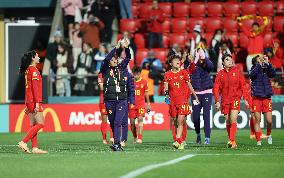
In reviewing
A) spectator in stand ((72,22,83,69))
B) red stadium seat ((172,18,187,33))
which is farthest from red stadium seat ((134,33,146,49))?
spectator in stand ((72,22,83,69))

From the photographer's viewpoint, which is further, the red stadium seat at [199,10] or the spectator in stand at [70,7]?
the red stadium seat at [199,10]

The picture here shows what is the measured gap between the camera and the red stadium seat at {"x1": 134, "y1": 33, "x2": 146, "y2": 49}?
111 feet

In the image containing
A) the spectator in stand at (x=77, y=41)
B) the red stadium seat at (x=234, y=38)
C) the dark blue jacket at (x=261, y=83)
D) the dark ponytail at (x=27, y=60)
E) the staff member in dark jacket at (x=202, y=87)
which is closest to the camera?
the dark ponytail at (x=27, y=60)

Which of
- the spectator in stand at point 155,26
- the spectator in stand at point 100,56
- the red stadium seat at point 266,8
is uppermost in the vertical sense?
the red stadium seat at point 266,8

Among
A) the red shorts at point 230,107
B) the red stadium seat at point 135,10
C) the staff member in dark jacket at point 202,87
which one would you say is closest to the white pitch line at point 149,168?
the red shorts at point 230,107

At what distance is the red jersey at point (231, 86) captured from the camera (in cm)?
2094

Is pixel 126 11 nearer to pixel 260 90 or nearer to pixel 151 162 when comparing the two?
pixel 260 90

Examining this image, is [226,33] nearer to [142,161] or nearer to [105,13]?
[105,13]

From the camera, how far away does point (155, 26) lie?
3316cm

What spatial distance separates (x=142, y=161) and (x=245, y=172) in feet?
8.16

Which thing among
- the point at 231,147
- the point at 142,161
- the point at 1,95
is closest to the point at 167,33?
the point at 1,95

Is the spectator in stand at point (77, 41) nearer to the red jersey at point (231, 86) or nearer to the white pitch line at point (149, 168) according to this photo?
the red jersey at point (231, 86)

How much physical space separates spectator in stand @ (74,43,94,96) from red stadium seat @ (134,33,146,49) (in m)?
2.37

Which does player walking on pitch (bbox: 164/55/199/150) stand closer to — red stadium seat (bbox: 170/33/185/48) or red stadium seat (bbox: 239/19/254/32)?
red stadium seat (bbox: 170/33/185/48)
